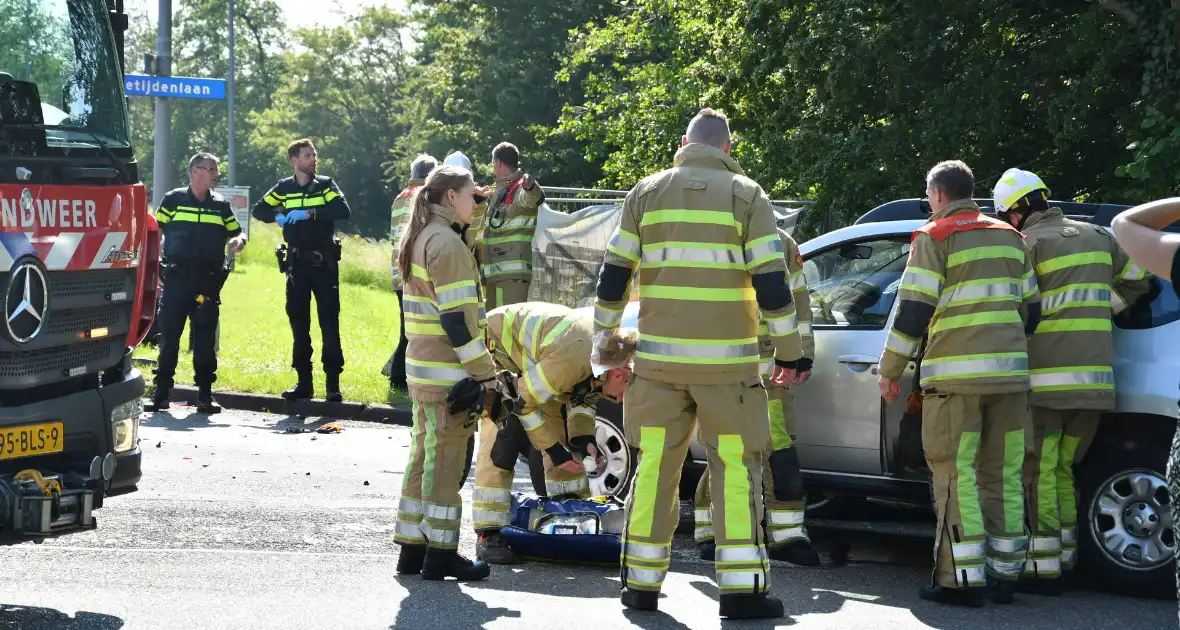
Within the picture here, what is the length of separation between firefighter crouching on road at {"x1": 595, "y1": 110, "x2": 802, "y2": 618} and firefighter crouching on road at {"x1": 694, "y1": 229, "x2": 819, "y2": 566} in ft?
3.58

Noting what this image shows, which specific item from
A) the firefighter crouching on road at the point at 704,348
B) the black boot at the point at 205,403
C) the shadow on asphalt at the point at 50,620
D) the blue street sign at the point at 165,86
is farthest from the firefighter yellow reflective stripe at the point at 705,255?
the blue street sign at the point at 165,86

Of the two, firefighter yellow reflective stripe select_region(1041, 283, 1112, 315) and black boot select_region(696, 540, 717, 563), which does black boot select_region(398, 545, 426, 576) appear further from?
firefighter yellow reflective stripe select_region(1041, 283, 1112, 315)

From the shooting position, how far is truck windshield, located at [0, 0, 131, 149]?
5930mm

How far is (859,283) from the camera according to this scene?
754cm

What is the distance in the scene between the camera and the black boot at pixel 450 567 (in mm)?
6504

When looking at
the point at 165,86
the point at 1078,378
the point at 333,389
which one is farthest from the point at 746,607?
the point at 165,86

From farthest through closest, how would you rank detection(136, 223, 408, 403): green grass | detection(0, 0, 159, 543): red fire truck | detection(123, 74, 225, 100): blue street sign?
1. detection(123, 74, 225, 100): blue street sign
2. detection(136, 223, 408, 403): green grass
3. detection(0, 0, 159, 543): red fire truck

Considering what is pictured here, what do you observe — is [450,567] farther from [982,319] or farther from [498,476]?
[982,319]

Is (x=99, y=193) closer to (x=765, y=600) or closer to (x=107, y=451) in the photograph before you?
(x=107, y=451)

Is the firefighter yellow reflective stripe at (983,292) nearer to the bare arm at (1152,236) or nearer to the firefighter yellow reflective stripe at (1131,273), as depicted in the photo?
the firefighter yellow reflective stripe at (1131,273)

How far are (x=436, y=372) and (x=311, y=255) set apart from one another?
5.76 meters

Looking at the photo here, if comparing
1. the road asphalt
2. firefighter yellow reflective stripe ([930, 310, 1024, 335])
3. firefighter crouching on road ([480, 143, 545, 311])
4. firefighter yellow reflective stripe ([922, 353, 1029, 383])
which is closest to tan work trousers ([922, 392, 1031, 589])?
firefighter yellow reflective stripe ([922, 353, 1029, 383])

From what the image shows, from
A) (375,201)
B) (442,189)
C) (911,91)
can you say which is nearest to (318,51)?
(375,201)

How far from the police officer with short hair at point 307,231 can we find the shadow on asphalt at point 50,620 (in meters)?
6.24
